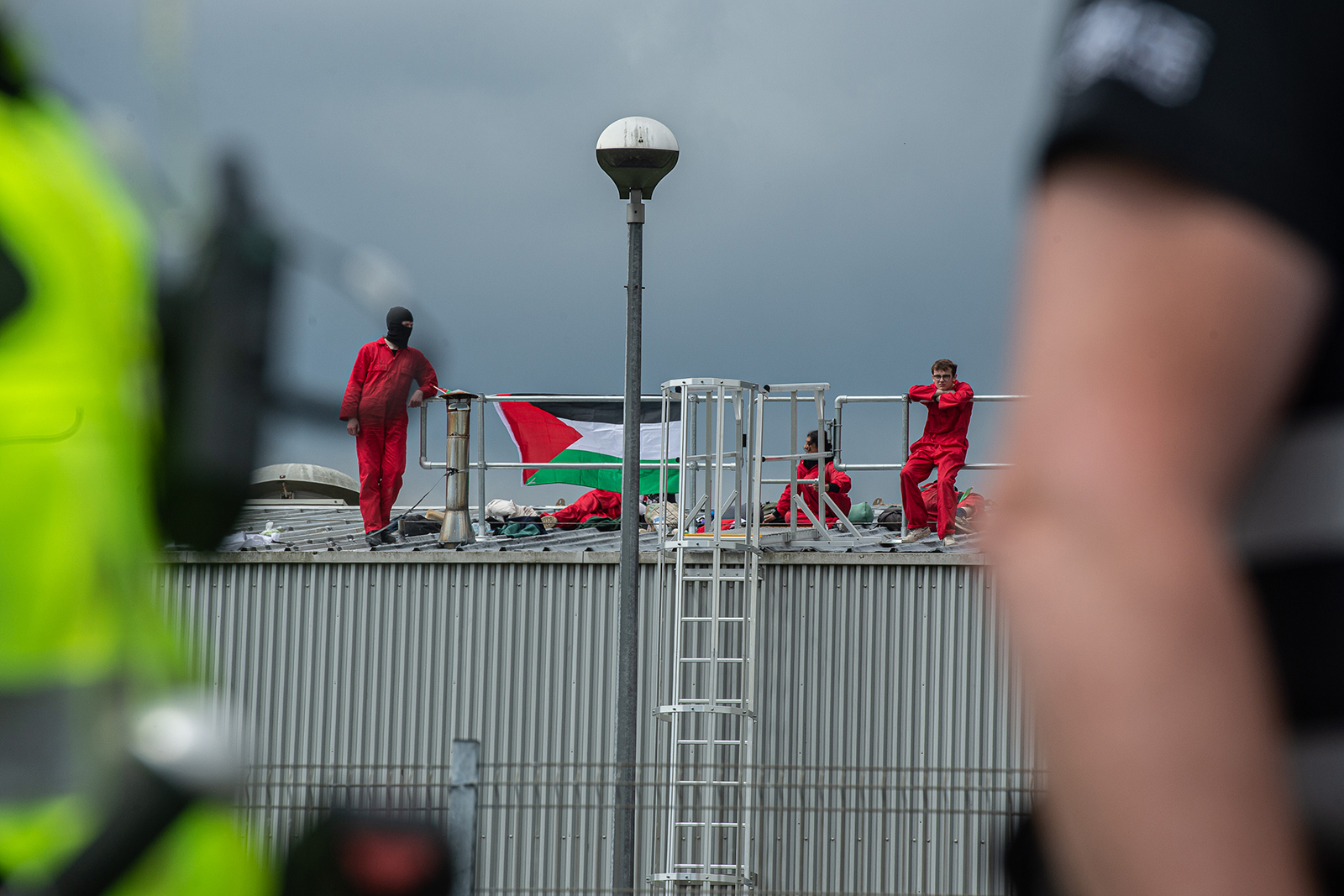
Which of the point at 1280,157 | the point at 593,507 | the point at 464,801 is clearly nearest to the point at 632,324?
the point at 464,801

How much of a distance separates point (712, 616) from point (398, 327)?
10.6m

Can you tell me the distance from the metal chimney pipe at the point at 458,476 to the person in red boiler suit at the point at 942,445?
14.2 ft

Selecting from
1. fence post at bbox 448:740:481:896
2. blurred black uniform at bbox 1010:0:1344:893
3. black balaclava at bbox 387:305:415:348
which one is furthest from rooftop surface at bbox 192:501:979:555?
blurred black uniform at bbox 1010:0:1344:893

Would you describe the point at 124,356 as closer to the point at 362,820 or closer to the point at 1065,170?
the point at 362,820

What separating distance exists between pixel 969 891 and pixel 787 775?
2692mm

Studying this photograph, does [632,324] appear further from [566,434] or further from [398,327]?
[398,327]

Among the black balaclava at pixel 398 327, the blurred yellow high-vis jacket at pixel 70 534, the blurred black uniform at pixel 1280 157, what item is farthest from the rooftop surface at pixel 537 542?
the blurred black uniform at pixel 1280 157

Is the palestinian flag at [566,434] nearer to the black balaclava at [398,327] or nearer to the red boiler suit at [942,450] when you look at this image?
the red boiler suit at [942,450]

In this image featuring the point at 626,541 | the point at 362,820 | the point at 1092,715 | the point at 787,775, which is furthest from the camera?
the point at 787,775

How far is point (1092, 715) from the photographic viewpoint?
1.87 ft

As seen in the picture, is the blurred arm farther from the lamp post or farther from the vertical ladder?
the vertical ladder

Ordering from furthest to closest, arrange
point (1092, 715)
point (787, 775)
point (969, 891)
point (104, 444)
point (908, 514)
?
point (908, 514), point (787, 775), point (969, 891), point (104, 444), point (1092, 715)

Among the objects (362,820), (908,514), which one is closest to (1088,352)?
(362,820)

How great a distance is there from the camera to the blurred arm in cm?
56
